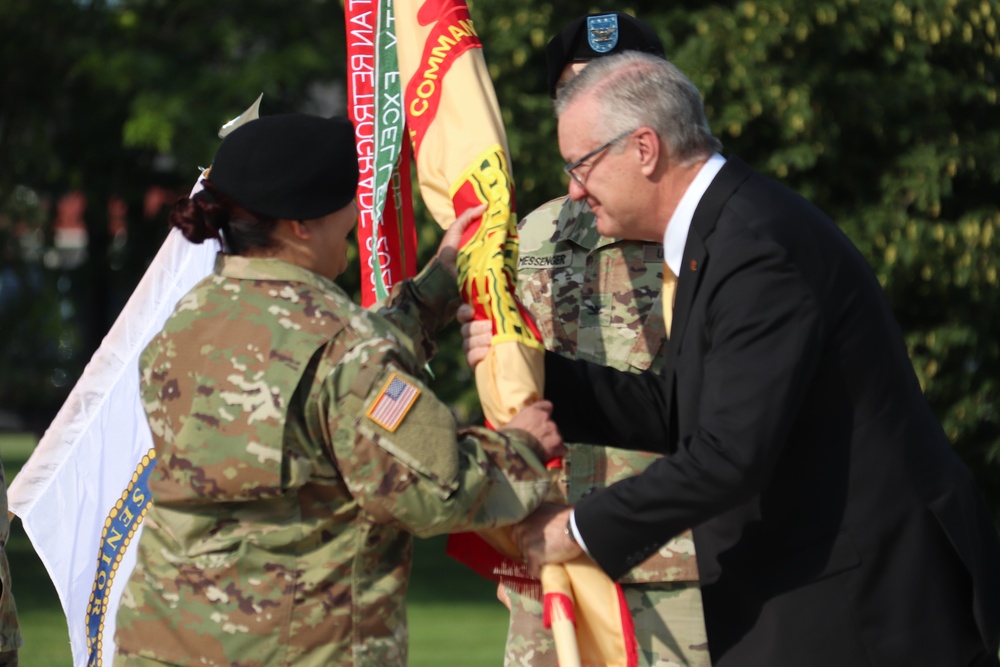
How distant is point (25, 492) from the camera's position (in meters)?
4.60

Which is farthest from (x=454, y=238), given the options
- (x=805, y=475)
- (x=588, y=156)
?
(x=805, y=475)

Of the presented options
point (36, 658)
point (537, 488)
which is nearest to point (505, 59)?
point (36, 658)

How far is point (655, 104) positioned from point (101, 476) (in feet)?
7.40

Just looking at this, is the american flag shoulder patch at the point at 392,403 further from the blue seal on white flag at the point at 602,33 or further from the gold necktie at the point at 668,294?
the blue seal on white flag at the point at 602,33

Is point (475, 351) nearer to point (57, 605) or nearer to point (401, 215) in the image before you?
point (401, 215)

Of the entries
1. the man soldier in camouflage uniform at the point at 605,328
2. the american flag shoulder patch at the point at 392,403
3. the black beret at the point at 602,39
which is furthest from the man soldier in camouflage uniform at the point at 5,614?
the black beret at the point at 602,39

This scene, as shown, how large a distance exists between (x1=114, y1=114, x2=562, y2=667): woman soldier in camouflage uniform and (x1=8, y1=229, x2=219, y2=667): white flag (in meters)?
1.42

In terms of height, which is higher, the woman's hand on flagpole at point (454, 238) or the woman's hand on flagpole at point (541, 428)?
the woman's hand on flagpole at point (454, 238)

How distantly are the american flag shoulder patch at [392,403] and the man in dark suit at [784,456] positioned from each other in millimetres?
561

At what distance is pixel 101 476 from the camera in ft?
14.7

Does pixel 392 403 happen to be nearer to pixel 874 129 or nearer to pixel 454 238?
pixel 454 238

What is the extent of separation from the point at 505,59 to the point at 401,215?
5139 mm

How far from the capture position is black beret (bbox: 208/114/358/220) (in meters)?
2.85

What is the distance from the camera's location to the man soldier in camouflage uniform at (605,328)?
3.77m
